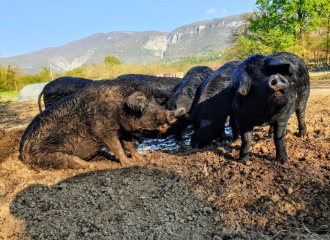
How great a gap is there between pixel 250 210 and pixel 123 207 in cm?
155

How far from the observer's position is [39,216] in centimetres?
313

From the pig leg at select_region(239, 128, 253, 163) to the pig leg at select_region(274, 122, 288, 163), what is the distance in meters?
0.37

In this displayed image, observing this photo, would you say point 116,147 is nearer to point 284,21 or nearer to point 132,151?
point 132,151

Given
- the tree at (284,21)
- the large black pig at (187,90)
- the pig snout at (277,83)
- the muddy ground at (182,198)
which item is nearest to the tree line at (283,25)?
the tree at (284,21)

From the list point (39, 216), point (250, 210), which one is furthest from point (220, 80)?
point (39, 216)

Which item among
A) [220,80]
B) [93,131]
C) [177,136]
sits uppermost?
[220,80]

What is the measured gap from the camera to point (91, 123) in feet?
15.3

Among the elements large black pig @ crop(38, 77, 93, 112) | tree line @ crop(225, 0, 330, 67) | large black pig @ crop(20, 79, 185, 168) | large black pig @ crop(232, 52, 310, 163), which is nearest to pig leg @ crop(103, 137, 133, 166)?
large black pig @ crop(20, 79, 185, 168)

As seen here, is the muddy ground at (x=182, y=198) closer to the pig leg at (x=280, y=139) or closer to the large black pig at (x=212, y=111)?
the pig leg at (x=280, y=139)

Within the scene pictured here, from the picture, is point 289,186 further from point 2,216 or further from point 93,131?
point 2,216

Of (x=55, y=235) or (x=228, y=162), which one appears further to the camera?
(x=228, y=162)

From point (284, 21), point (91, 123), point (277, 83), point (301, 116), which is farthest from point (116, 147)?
point (284, 21)

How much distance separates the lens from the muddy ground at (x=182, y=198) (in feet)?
8.61

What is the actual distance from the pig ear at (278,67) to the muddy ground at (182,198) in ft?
4.67
